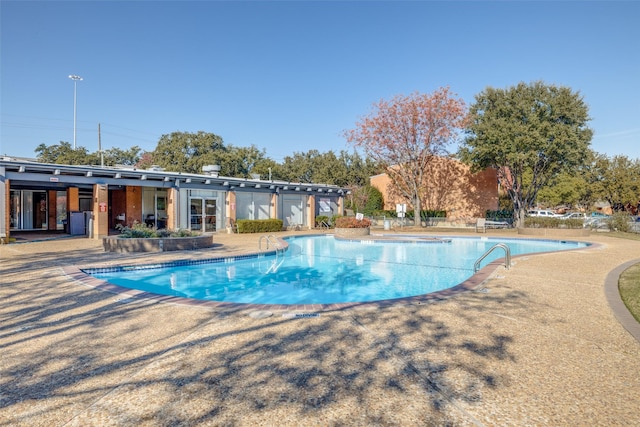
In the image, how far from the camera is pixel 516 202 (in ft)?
82.1

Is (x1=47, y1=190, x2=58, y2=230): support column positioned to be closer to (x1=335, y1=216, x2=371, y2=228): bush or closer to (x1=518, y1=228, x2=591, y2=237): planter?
(x1=335, y1=216, x2=371, y2=228): bush

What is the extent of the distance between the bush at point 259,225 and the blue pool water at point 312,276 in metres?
6.81

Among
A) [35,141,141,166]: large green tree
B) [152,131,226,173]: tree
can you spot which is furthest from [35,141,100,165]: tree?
[152,131,226,173]: tree

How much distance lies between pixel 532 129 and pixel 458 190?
836 cm

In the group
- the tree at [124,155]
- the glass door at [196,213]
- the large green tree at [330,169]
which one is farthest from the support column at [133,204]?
the tree at [124,155]

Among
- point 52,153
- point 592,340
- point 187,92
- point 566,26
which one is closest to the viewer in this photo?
point 592,340

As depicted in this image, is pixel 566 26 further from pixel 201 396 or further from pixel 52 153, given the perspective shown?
pixel 52 153

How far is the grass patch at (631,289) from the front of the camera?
5152mm

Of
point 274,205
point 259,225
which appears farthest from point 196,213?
point 274,205

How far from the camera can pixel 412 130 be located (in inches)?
988

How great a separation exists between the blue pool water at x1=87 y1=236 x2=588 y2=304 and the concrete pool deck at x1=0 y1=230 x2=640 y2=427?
2382mm

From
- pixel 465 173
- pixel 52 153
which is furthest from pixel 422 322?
pixel 52 153

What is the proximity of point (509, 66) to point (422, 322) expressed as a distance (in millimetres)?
19732

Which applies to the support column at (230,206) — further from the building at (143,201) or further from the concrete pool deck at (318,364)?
the concrete pool deck at (318,364)
